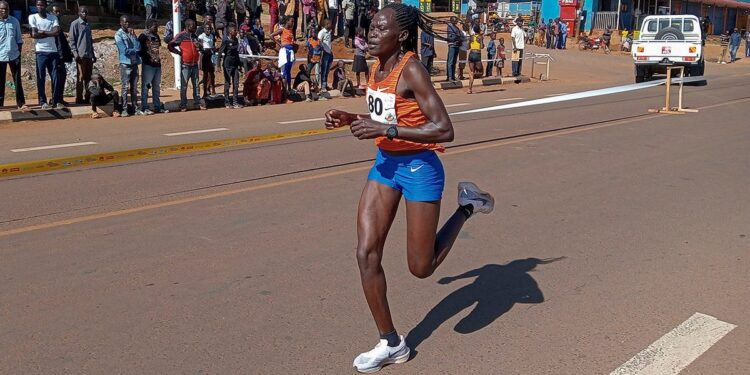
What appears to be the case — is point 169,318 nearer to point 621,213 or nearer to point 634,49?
point 621,213

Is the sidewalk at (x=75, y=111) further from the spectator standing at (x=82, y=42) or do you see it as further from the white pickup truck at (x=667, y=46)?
the white pickup truck at (x=667, y=46)

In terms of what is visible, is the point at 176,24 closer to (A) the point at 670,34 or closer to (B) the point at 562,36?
(A) the point at 670,34

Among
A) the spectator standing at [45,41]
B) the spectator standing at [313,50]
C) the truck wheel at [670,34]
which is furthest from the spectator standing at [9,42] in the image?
the truck wheel at [670,34]

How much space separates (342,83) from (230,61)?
4.01 meters

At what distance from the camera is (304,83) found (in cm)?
1822

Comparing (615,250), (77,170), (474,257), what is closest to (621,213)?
(615,250)

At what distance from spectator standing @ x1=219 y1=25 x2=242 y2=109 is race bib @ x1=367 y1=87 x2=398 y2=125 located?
41.2 feet

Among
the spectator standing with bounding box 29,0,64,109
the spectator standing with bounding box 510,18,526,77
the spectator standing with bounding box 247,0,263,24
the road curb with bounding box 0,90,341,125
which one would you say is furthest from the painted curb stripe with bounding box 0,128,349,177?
the spectator standing with bounding box 510,18,526,77

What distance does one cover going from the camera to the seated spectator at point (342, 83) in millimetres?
19109

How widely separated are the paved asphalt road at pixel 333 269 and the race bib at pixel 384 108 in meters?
1.22

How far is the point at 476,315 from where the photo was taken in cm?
445

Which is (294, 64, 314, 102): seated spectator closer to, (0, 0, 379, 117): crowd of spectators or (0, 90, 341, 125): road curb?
(0, 0, 379, 117): crowd of spectators

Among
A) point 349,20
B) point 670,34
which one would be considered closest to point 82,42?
point 349,20

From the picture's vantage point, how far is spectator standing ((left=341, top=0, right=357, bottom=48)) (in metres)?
23.6
